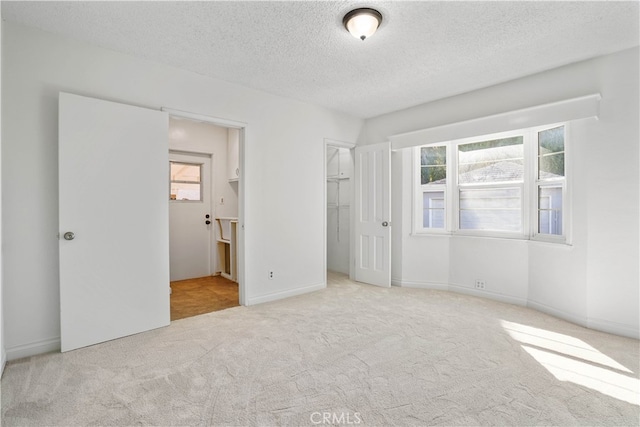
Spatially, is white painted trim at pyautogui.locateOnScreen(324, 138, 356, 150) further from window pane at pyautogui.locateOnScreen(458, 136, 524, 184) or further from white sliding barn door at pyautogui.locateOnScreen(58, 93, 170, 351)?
white sliding barn door at pyautogui.locateOnScreen(58, 93, 170, 351)

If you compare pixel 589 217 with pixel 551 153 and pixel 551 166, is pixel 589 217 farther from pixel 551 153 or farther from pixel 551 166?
pixel 551 153

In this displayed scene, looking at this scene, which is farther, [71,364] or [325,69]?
[325,69]

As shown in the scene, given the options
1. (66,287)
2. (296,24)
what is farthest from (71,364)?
(296,24)

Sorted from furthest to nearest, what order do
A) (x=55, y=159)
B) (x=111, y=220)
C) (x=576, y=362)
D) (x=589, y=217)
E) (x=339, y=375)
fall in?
(x=589, y=217), (x=111, y=220), (x=55, y=159), (x=576, y=362), (x=339, y=375)

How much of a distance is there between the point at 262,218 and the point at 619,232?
356cm

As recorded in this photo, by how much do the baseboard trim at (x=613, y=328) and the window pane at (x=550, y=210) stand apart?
900mm

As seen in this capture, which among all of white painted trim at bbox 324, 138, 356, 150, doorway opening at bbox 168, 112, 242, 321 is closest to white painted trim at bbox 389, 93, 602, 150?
white painted trim at bbox 324, 138, 356, 150

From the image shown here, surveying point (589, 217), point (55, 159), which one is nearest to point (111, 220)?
point (55, 159)

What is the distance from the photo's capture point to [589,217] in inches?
118

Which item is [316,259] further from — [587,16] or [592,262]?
[587,16]

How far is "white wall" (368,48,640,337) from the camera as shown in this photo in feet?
9.14

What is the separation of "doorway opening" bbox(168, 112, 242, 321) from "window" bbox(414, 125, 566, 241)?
2.98 metres

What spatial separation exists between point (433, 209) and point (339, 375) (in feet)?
9.77

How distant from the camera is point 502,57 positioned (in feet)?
9.70
